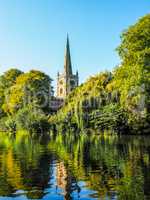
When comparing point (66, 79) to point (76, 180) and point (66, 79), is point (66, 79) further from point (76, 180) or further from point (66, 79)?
point (76, 180)

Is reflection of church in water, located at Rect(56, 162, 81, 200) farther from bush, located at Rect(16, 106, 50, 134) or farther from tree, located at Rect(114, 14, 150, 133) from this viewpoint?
bush, located at Rect(16, 106, 50, 134)

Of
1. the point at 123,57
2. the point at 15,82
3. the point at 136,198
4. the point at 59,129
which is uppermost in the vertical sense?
the point at 15,82

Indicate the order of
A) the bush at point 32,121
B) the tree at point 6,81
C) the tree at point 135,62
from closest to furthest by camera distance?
the tree at point 135,62 → the bush at point 32,121 → the tree at point 6,81

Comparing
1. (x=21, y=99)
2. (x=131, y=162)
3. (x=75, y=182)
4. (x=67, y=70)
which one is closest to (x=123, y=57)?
(x=131, y=162)

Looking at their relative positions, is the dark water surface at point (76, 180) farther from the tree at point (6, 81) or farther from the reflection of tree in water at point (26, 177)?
the tree at point (6, 81)

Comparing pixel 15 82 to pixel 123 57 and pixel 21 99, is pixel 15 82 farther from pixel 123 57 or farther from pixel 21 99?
pixel 123 57

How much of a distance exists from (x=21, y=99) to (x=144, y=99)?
4880 centimetres

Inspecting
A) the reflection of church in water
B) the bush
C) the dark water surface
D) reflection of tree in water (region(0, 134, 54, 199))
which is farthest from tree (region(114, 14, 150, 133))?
the bush

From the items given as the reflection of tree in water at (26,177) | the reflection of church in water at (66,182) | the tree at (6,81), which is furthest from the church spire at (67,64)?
the reflection of church in water at (66,182)

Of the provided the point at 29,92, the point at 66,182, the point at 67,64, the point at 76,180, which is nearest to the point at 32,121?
the point at 29,92

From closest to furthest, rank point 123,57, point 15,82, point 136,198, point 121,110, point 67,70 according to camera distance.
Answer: point 136,198 < point 123,57 < point 121,110 < point 15,82 < point 67,70

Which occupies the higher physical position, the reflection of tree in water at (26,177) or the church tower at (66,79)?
the church tower at (66,79)

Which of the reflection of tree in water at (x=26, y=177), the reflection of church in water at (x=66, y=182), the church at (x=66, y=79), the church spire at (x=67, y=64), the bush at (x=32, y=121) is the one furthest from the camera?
the church at (x=66, y=79)

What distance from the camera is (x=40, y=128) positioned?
245ft
